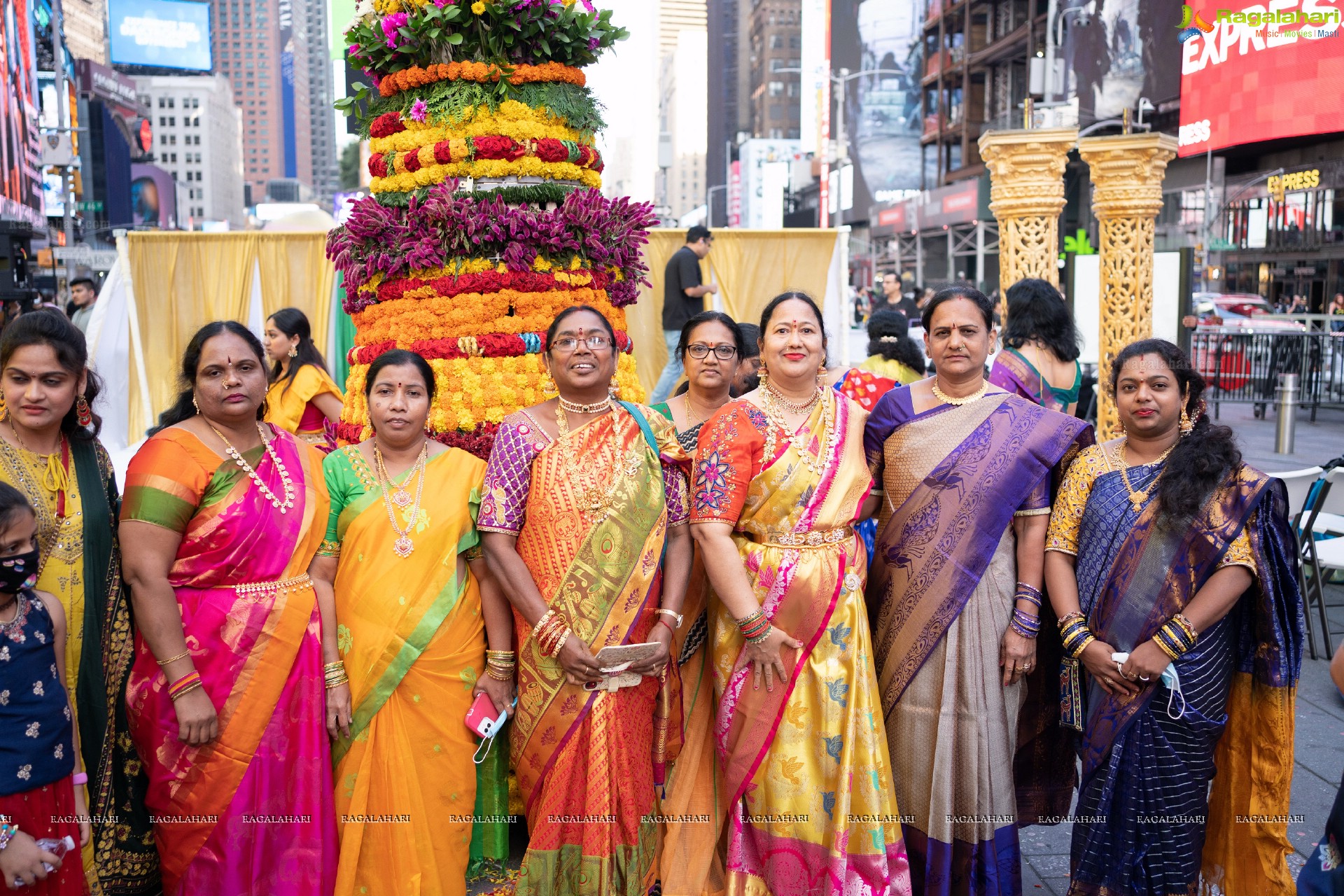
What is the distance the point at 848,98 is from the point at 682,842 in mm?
51563

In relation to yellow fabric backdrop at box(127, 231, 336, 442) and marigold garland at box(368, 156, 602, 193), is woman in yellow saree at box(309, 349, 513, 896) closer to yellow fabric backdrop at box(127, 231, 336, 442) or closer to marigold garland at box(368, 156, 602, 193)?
marigold garland at box(368, 156, 602, 193)

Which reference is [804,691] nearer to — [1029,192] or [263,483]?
[263,483]

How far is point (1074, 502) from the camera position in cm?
285

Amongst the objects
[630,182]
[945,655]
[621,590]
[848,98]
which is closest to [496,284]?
[621,590]

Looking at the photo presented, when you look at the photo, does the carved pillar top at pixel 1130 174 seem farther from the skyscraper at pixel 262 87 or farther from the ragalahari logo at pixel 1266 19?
the skyscraper at pixel 262 87

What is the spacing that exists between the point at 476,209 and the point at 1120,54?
91.4 feet

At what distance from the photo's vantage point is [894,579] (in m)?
2.97

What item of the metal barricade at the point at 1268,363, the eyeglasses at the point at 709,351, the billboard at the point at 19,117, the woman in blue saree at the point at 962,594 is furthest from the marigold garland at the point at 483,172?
the billboard at the point at 19,117

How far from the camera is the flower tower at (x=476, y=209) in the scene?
4.01m

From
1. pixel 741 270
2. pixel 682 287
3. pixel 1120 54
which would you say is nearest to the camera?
pixel 682 287

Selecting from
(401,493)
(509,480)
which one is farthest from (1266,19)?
(401,493)

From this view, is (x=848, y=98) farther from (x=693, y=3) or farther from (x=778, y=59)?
(x=693, y=3)

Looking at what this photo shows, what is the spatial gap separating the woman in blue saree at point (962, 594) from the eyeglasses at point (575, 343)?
34.3 inches

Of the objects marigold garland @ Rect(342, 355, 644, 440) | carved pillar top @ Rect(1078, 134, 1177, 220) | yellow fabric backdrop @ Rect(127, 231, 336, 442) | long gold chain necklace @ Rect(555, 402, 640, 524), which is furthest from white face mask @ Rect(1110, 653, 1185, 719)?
yellow fabric backdrop @ Rect(127, 231, 336, 442)
